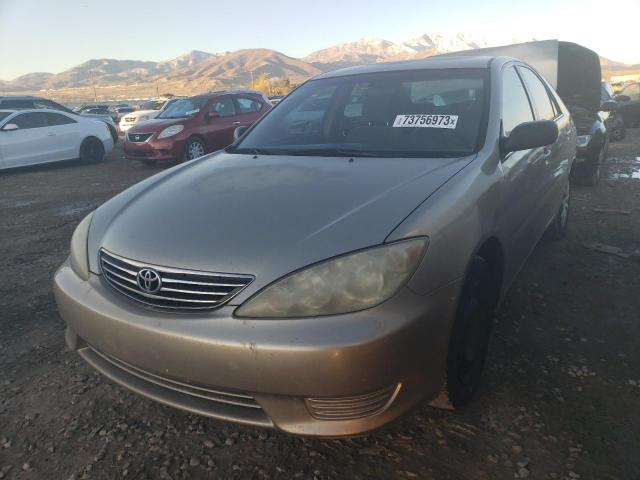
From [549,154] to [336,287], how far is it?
237 centimetres

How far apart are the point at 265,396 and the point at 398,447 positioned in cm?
68

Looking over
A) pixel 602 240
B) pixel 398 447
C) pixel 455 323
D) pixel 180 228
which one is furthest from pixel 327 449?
pixel 602 240

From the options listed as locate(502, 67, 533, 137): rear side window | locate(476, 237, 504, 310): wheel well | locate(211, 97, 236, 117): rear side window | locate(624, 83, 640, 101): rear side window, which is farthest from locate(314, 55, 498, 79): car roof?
locate(624, 83, 640, 101): rear side window

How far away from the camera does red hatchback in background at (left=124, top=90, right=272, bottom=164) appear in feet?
31.5

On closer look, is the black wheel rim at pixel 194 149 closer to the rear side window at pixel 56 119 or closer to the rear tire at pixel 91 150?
the rear tire at pixel 91 150

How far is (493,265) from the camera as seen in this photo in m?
2.30

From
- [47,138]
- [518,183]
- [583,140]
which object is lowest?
[583,140]

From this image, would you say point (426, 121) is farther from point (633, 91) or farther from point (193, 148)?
point (633, 91)

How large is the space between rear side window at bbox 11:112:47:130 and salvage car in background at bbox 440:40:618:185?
847 cm

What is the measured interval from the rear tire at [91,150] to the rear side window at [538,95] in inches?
401

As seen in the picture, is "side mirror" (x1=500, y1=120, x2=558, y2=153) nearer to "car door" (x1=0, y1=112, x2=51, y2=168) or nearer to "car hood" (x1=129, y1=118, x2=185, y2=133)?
"car hood" (x1=129, y1=118, x2=185, y2=133)

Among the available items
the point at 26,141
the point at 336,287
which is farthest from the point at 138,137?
the point at 336,287

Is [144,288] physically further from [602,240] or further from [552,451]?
[602,240]

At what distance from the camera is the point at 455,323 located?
6.05 ft
